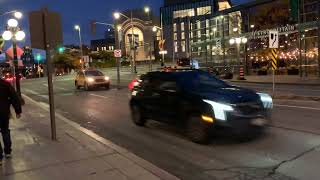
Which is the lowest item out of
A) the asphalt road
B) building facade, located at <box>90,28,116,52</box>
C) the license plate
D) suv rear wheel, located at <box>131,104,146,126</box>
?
the asphalt road

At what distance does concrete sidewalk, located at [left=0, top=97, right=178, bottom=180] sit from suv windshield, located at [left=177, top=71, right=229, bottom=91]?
A: 2336 millimetres

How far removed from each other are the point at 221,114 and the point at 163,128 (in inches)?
133

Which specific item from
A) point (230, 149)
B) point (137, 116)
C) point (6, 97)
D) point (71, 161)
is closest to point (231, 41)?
point (137, 116)

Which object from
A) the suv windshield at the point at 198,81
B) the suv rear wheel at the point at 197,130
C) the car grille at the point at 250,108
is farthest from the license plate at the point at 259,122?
the suv windshield at the point at 198,81

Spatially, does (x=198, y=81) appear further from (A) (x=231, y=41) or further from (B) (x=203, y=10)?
(B) (x=203, y=10)

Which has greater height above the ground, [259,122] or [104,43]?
[104,43]

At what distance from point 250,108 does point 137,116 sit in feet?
14.3

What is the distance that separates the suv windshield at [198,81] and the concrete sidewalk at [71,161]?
2.34m

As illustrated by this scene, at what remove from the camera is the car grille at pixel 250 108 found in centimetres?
999

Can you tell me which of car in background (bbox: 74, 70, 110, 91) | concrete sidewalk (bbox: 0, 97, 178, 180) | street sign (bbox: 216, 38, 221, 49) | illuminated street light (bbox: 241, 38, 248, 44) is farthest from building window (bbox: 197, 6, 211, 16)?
concrete sidewalk (bbox: 0, 97, 178, 180)

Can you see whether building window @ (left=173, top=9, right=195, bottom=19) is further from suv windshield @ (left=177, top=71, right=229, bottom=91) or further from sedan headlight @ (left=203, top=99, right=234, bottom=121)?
sedan headlight @ (left=203, top=99, right=234, bottom=121)

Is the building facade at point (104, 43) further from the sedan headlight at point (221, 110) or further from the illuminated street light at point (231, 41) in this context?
the sedan headlight at point (221, 110)

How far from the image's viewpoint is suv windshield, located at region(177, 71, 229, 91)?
11055 millimetres

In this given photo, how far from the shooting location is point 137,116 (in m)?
13.6
